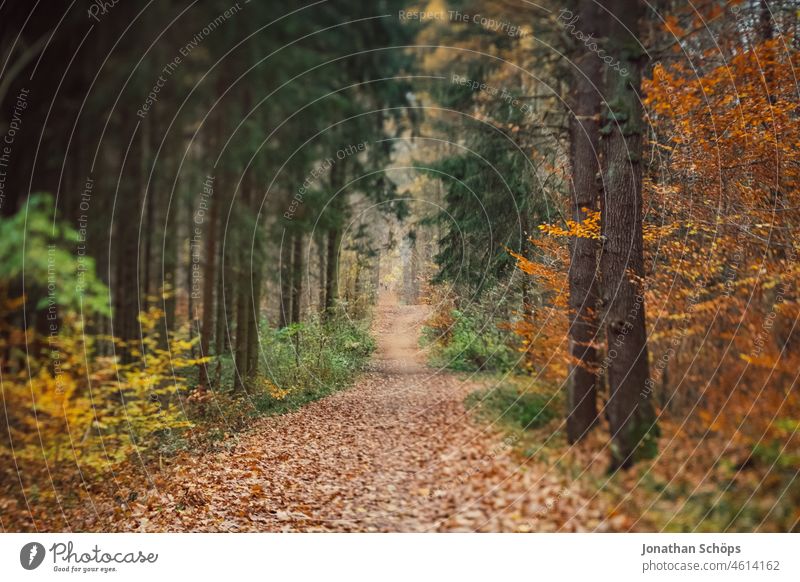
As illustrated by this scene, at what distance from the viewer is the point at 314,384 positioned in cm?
665

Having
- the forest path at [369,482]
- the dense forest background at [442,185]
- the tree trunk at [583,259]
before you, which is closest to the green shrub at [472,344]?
the dense forest background at [442,185]

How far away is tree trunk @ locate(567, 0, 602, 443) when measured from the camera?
5328 millimetres

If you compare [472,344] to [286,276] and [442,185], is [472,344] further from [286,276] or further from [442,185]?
[286,276]

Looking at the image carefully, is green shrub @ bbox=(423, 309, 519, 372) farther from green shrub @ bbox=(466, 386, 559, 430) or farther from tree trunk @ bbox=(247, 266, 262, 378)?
tree trunk @ bbox=(247, 266, 262, 378)

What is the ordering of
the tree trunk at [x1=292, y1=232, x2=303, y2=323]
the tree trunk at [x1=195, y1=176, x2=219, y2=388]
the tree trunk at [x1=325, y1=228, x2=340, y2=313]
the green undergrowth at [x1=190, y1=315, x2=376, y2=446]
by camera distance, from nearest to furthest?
1. the tree trunk at [x1=195, y1=176, x2=219, y2=388]
2. the green undergrowth at [x1=190, y1=315, x2=376, y2=446]
3. the tree trunk at [x1=292, y1=232, x2=303, y2=323]
4. the tree trunk at [x1=325, y1=228, x2=340, y2=313]

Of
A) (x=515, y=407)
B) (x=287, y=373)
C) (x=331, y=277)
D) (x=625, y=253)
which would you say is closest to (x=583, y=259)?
(x=625, y=253)

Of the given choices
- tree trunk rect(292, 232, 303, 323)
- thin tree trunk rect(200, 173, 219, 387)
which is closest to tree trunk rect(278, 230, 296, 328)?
tree trunk rect(292, 232, 303, 323)

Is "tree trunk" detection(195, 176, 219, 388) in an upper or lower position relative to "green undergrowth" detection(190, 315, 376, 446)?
upper

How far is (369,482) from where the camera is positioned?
5.11 meters

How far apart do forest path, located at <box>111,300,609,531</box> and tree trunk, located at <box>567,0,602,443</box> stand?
39.5 inches

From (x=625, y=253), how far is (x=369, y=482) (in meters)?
4.02

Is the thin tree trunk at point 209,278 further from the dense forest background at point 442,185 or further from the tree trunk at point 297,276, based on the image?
the tree trunk at point 297,276

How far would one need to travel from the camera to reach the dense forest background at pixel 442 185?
4.61 metres

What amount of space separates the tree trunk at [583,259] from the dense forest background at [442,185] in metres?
0.04
